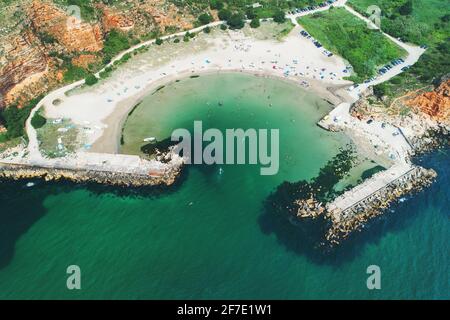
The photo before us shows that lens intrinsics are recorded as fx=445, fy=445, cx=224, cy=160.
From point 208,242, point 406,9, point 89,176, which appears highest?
point 406,9

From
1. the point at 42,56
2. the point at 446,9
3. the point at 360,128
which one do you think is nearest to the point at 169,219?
the point at 360,128

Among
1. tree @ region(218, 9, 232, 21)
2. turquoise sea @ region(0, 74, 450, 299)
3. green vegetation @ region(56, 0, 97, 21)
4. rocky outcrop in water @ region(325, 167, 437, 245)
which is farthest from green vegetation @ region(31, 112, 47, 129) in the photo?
rocky outcrop in water @ region(325, 167, 437, 245)

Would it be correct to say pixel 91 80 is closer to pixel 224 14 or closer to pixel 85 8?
pixel 85 8

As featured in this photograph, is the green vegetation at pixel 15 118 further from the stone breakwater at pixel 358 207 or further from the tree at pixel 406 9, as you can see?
the tree at pixel 406 9

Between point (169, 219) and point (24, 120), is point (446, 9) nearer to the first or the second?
point (169, 219)

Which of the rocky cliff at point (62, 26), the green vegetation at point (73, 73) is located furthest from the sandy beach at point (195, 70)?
the rocky cliff at point (62, 26)

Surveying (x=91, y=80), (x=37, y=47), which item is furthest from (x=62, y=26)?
(x=91, y=80)

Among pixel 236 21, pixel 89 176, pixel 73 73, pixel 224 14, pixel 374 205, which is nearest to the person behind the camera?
pixel 374 205
